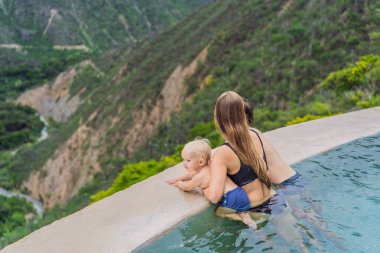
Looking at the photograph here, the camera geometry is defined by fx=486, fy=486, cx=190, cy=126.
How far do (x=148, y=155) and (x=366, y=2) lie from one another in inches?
674

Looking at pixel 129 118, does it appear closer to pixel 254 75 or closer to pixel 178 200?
pixel 254 75

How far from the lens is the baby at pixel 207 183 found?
4861 mm

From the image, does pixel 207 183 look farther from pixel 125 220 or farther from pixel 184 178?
pixel 125 220

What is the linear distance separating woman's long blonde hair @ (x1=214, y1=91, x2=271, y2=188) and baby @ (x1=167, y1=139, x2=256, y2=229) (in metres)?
0.34

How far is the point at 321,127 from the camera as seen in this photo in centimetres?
809

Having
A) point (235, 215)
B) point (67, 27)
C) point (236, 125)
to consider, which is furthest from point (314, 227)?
point (67, 27)

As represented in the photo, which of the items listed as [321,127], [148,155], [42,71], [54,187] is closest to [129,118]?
[148,155]

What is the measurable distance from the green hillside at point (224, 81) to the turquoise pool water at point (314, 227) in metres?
6.37

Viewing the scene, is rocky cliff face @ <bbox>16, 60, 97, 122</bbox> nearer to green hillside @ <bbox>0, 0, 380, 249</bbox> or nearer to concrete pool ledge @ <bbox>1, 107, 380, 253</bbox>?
green hillside @ <bbox>0, 0, 380, 249</bbox>

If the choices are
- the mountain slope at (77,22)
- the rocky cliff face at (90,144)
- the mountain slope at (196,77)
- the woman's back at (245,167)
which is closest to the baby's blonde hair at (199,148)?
the woman's back at (245,167)

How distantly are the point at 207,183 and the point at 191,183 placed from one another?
265mm

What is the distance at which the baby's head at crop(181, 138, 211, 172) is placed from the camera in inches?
199

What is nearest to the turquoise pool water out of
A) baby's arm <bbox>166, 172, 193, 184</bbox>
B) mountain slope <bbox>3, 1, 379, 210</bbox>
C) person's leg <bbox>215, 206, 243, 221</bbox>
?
person's leg <bbox>215, 206, 243, 221</bbox>

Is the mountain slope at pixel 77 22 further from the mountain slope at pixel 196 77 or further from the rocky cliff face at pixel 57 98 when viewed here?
the mountain slope at pixel 196 77
